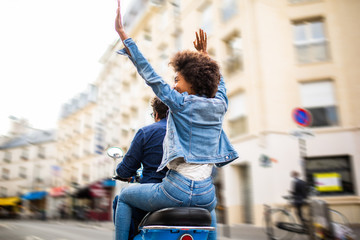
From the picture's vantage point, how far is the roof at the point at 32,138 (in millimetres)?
56681

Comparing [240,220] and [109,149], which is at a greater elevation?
[109,149]

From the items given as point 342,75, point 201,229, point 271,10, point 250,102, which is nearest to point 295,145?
point 250,102

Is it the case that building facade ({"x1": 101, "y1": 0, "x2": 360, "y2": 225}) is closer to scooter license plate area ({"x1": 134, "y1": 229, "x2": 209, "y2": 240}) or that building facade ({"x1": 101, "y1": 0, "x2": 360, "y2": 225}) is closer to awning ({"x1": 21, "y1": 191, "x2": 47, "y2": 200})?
scooter license plate area ({"x1": 134, "y1": 229, "x2": 209, "y2": 240})

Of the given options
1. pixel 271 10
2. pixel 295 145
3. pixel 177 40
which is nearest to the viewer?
pixel 295 145

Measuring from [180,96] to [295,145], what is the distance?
46.7 ft

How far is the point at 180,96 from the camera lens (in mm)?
2025

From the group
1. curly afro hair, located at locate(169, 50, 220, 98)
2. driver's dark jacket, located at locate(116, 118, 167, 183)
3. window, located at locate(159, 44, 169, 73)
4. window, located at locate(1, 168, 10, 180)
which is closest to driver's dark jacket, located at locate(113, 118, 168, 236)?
driver's dark jacket, located at locate(116, 118, 167, 183)

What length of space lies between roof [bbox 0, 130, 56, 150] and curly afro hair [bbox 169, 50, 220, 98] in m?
57.0

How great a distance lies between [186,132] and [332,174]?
14430 mm

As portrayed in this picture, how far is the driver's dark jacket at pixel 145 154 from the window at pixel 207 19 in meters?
17.8

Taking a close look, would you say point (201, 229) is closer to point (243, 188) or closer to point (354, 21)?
point (243, 188)

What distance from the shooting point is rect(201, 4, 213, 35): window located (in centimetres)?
1971

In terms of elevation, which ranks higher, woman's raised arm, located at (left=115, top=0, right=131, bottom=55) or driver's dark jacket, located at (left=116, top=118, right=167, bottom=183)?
woman's raised arm, located at (left=115, top=0, right=131, bottom=55)

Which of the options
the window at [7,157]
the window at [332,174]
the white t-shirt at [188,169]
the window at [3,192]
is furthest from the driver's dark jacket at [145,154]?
the window at [7,157]
